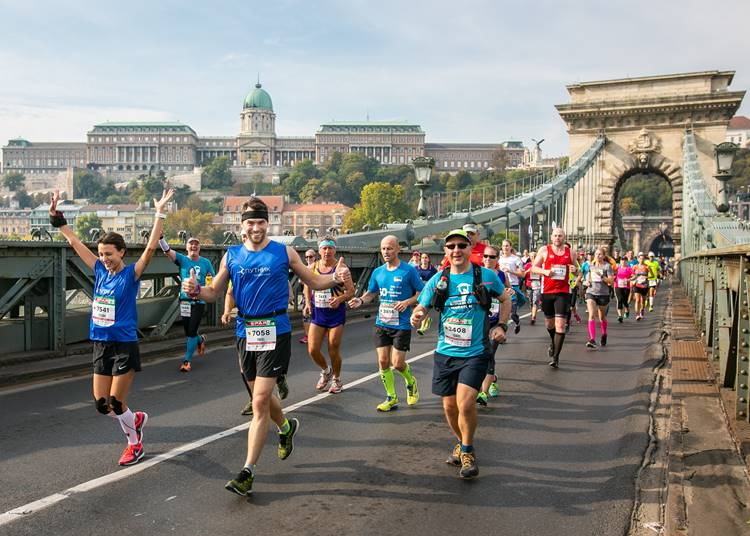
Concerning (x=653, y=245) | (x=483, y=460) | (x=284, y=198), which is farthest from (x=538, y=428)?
(x=284, y=198)

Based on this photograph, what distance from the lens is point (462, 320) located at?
18.9 feet

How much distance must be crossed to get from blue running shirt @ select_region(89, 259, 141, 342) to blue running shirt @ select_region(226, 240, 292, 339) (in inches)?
45.4

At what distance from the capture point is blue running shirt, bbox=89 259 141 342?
599 cm

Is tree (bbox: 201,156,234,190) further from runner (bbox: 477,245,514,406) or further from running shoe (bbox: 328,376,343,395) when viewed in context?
running shoe (bbox: 328,376,343,395)

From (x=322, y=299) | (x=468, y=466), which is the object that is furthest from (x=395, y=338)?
(x=468, y=466)

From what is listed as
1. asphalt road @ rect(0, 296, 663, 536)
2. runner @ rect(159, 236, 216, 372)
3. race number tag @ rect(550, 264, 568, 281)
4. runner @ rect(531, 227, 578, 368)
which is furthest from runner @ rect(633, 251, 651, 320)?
runner @ rect(159, 236, 216, 372)

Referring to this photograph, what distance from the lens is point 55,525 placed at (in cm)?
451

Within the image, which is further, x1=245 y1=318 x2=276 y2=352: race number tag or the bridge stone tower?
the bridge stone tower

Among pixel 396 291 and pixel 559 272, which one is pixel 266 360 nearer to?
pixel 396 291

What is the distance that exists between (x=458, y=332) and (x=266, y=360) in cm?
139

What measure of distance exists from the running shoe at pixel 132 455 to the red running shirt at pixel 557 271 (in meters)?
6.17

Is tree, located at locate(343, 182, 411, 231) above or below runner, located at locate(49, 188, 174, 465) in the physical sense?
above

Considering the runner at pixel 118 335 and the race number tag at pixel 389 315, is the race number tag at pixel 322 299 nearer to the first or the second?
the race number tag at pixel 389 315

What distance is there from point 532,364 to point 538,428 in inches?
162
